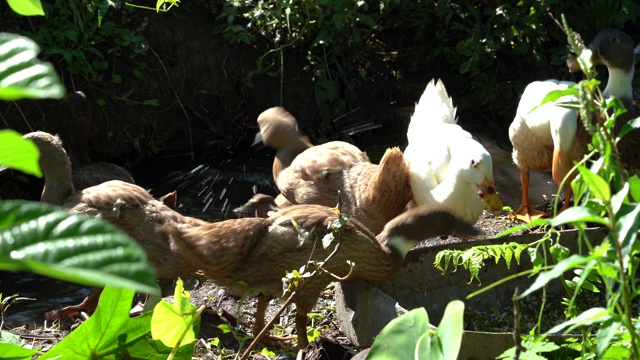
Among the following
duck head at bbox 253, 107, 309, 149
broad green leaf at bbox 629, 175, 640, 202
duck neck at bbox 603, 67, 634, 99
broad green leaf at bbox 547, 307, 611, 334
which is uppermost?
broad green leaf at bbox 629, 175, 640, 202

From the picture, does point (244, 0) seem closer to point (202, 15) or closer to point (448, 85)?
point (202, 15)

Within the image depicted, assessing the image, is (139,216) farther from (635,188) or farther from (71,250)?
(71,250)

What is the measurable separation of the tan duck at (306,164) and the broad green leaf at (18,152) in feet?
17.6

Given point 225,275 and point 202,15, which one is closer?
point 225,275

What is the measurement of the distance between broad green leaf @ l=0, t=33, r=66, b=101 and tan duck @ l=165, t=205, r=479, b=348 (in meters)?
3.80

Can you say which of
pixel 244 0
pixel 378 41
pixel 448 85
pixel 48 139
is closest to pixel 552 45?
pixel 448 85

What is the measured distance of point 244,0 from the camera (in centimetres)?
885

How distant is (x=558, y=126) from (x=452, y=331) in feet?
Result: 16.7

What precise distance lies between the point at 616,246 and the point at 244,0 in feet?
25.9

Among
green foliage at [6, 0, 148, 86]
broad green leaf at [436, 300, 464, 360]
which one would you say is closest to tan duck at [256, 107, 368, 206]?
green foliage at [6, 0, 148, 86]

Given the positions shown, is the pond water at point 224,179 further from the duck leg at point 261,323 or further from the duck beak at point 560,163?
the duck leg at point 261,323

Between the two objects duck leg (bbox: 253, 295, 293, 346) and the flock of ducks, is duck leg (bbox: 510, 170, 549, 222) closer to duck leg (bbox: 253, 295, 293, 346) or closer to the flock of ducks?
the flock of ducks

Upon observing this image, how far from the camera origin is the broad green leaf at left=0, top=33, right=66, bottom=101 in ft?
1.92

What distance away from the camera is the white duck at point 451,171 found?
5.74m
